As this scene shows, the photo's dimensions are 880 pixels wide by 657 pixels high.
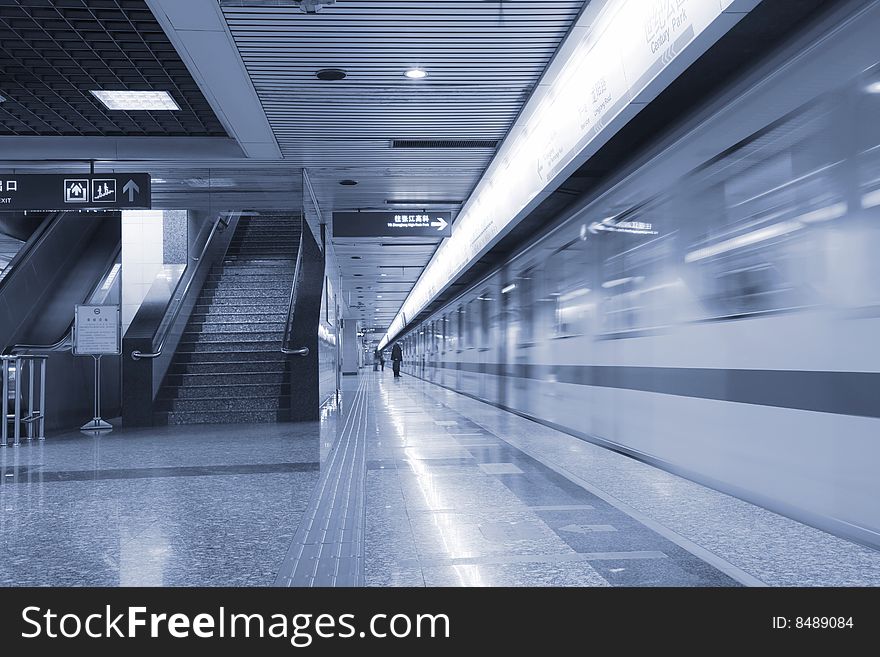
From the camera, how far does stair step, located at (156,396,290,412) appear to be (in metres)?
10.7

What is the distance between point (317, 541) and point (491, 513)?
1072 millimetres

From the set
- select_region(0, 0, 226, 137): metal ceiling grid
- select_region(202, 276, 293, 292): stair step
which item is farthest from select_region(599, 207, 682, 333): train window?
select_region(202, 276, 293, 292): stair step

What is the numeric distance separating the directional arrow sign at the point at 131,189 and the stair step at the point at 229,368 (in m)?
3.11

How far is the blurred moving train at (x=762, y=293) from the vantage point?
3.30 metres

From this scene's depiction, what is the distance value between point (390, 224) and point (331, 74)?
215 inches

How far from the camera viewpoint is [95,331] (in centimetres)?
985

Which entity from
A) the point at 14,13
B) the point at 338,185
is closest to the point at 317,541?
the point at 14,13

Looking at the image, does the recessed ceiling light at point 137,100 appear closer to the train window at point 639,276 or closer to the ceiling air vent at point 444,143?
the ceiling air vent at point 444,143

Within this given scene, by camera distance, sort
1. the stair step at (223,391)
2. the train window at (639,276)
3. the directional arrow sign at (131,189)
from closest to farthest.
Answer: the train window at (639,276) < the directional arrow sign at (131,189) < the stair step at (223,391)

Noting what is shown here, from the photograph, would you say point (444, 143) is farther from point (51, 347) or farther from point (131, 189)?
point (51, 347)

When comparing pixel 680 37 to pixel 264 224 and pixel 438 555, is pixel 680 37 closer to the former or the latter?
pixel 438 555

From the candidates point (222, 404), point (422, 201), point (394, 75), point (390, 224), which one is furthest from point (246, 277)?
point (394, 75)

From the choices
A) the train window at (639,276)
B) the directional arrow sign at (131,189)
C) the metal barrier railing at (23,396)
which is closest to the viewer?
the train window at (639,276)

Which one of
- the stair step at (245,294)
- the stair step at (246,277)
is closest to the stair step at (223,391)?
the stair step at (245,294)
